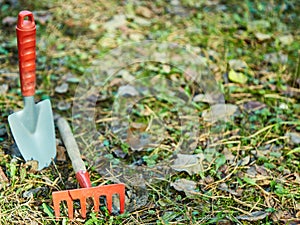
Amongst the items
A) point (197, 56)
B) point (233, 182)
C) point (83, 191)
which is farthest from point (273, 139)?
point (83, 191)

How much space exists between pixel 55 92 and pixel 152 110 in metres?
0.42

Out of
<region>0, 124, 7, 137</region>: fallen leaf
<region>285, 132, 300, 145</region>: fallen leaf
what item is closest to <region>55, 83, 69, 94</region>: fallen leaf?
<region>0, 124, 7, 137</region>: fallen leaf

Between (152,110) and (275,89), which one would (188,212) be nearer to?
(152,110)

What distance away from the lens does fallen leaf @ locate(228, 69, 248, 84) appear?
92.5 inches

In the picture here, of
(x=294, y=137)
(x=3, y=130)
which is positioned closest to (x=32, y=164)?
(x=3, y=130)

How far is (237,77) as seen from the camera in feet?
7.74

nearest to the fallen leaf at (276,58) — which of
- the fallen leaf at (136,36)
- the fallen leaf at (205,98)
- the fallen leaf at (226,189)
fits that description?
the fallen leaf at (205,98)

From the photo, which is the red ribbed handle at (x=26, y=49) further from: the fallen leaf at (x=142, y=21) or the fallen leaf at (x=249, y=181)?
the fallen leaf at (x=142, y=21)

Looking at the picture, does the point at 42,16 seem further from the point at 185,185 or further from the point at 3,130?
the point at 185,185

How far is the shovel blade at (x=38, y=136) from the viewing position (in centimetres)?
183

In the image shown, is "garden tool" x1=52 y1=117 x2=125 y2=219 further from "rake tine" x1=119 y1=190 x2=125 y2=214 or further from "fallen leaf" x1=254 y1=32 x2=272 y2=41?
"fallen leaf" x1=254 y1=32 x2=272 y2=41

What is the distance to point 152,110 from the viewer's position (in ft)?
7.22

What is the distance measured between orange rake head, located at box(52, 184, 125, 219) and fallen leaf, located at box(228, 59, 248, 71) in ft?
3.26

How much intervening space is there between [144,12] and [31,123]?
3.64ft
